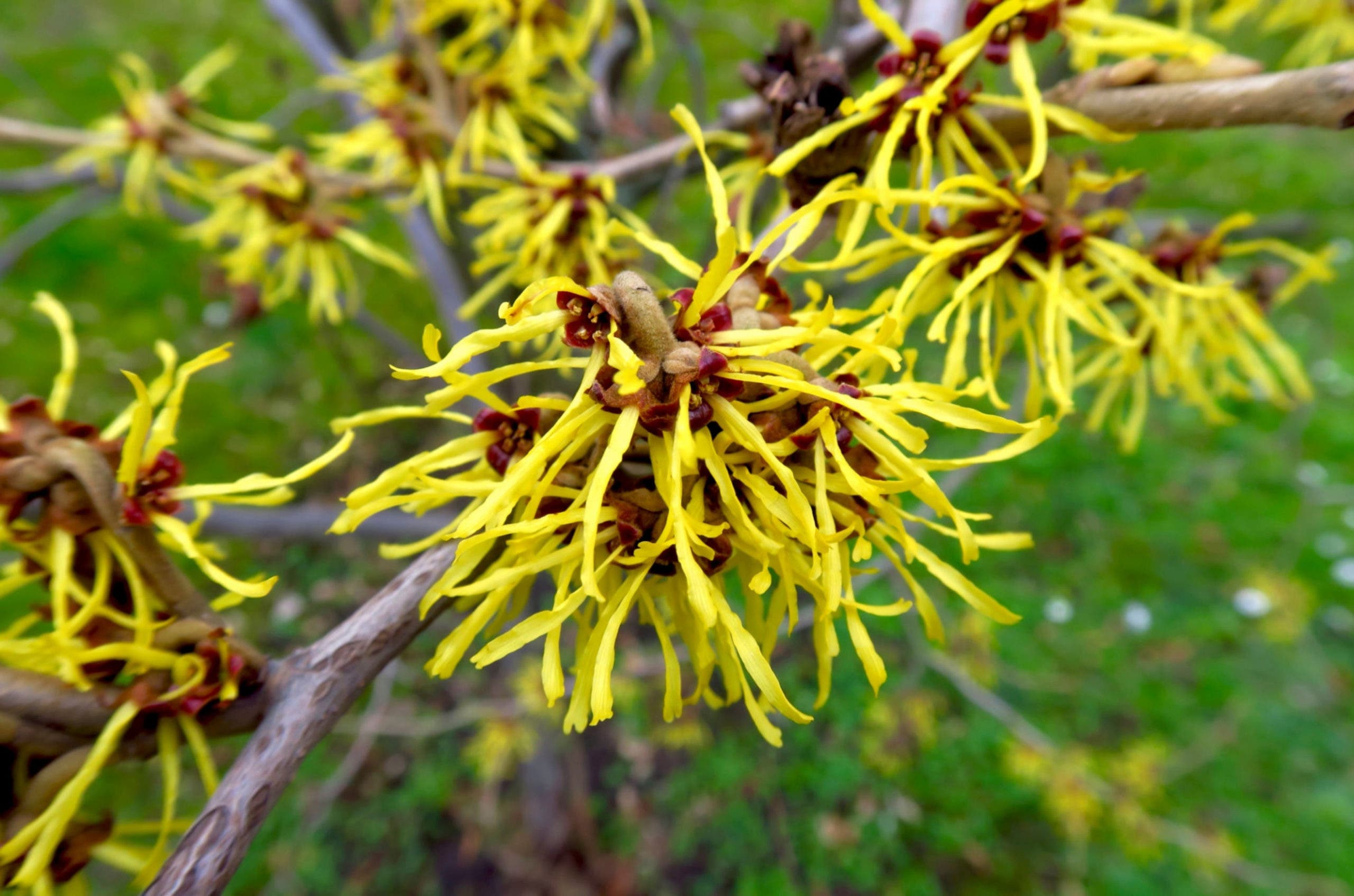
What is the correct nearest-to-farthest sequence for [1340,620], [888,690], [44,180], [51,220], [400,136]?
[400,136], [44,180], [51,220], [888,690], [1340,620]

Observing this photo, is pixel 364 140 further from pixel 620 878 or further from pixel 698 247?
pixel 620 878

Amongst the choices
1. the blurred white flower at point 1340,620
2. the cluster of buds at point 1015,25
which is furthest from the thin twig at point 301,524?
the blurred white flower at point 1340,620

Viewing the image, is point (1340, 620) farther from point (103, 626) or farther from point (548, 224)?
point (103, 626)

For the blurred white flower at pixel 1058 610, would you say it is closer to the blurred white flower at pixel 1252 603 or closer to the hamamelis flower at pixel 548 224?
the blurred white flower at pixel 1252 603

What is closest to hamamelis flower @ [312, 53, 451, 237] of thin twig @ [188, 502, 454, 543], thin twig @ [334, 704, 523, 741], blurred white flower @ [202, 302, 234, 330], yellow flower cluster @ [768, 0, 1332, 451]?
thin twig @ [188, 502, 454, 543]

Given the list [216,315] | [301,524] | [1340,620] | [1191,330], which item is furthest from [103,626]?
[1340,620]

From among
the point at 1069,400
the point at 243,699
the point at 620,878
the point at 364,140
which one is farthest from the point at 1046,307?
the point at 620,878

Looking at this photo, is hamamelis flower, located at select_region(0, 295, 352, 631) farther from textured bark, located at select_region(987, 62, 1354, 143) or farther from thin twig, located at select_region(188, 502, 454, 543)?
textured bark, located at select_region(987, 62, 1354, 143)
